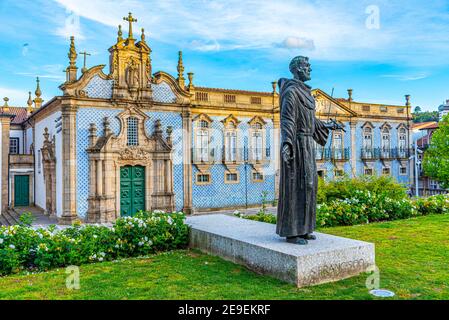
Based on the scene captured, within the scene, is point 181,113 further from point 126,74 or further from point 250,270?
point 250,270

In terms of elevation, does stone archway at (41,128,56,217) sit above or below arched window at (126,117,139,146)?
below

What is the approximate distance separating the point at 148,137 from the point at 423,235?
13251 millimetres

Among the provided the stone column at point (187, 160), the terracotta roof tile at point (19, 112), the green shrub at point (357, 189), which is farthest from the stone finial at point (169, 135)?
the terracotta roof tile at point (19, 112)

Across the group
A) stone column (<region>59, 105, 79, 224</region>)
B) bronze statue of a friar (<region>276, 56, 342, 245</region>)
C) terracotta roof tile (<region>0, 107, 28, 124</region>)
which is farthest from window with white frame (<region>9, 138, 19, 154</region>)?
bronze statue of a friar (<region>276, 56, 342, 245</region>)

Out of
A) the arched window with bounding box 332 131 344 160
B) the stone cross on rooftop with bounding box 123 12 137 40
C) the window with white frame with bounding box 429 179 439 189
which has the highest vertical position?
the stone cross on rooftop with bounding box 123 12 137 40

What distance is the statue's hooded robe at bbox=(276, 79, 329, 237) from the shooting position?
6.95 meters

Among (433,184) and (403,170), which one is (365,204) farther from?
(433,184)

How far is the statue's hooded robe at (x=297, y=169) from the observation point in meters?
6.95

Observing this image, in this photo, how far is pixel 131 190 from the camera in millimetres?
19531

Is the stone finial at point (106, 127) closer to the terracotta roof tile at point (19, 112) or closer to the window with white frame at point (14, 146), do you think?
the window with white frame at point (14, 146)

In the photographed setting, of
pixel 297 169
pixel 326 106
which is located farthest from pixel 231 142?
pixel 297 169

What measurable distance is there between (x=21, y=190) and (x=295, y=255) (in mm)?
23394

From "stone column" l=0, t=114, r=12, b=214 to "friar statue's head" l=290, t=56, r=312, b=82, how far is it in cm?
2104

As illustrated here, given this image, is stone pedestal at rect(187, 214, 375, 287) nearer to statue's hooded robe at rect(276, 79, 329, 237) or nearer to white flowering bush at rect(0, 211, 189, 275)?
statue's hooded robe at rect(276, 79, 329, 237)
